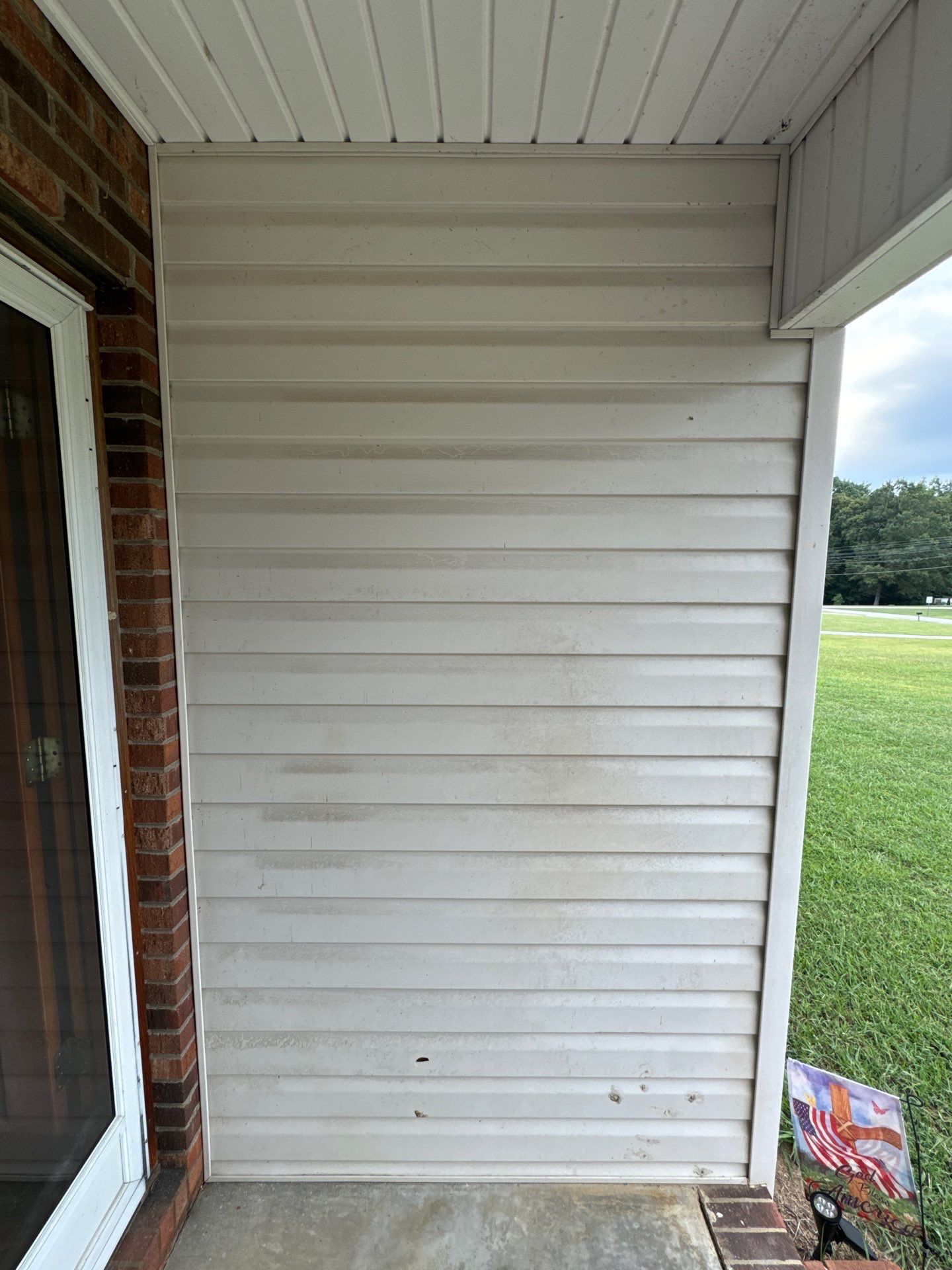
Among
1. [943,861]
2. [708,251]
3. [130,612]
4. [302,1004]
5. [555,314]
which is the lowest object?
[943,861]

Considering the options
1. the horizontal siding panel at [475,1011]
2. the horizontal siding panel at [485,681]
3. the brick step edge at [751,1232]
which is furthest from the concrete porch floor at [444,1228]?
the horizontal siding panel at [485,681]

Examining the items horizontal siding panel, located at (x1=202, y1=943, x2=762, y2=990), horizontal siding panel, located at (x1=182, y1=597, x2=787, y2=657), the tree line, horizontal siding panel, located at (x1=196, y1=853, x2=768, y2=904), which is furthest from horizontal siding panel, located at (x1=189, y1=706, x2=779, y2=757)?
the tree line

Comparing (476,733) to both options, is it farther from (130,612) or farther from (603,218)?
(603,218)

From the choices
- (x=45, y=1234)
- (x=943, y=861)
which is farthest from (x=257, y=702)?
(x=943, y=861)

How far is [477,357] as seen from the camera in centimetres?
153

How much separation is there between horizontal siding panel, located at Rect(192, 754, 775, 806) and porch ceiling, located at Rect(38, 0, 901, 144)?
5.12ft

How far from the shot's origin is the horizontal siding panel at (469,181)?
147cm

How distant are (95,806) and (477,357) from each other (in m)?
1.47

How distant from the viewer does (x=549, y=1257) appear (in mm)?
1562

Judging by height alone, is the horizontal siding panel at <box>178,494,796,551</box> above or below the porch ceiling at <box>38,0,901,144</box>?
below

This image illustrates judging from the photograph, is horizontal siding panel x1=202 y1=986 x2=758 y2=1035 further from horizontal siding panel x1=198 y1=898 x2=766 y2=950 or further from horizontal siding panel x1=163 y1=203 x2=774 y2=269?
horizontal siding panel x1=163 y1=203 x2=774 y2=269

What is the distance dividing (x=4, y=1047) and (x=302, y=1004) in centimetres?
76

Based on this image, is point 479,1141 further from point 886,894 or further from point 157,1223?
point 886,894

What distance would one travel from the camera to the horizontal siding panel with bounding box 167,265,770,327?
4.95 ft
